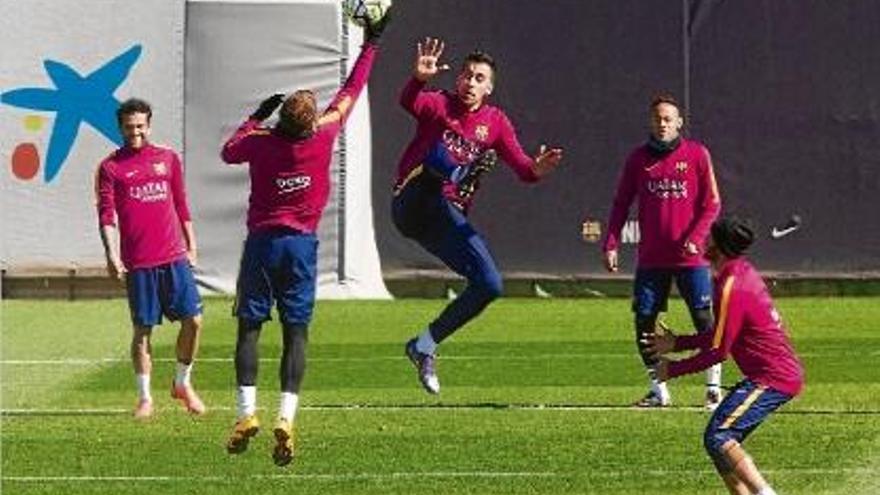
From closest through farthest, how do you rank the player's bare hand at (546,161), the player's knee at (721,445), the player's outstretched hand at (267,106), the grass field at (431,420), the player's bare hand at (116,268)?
the player's knee at (721,445), the grass field at (431,420), the player's outstretched hand at (267,106), the player's bare hand at (546,161), the player's bare hand at (116,268)

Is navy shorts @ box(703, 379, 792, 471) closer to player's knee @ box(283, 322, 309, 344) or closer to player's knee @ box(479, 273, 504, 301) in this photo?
player's knee @ box(283, 322, 309, 344)

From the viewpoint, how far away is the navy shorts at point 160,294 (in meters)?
18.5

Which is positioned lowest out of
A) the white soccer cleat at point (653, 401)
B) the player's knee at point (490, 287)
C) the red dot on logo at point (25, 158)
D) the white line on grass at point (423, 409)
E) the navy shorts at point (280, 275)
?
the red dot on logo at point (25, 158)

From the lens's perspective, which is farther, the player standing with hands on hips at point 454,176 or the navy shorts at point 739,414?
the player standing with hands on hips at point 454,176

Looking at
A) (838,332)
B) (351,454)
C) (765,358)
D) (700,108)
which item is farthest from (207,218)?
(765,358)

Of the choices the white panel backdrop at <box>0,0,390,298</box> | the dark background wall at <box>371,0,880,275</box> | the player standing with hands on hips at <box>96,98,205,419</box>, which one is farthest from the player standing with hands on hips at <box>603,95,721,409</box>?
the dark background wall at <box>371,0,880,275</box>

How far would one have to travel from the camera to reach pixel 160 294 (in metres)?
18.6

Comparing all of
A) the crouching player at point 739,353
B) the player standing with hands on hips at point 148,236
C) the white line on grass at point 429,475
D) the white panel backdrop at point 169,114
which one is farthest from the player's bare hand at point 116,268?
the white panel backdrop at point 169,114

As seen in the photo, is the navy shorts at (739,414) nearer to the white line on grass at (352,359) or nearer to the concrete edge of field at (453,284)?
the white line on grass at (352,359)

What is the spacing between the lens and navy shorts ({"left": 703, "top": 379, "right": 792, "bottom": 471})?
1311 cm

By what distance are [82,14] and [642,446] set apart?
16309mm

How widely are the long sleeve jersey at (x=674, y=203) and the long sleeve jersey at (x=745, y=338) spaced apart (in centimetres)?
548

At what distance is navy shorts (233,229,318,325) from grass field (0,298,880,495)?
919 mm

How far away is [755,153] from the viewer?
31.1 meters
